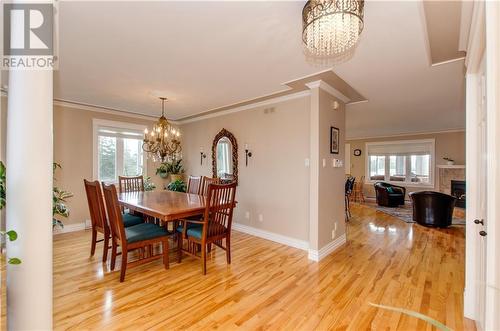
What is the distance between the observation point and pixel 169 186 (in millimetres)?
5277

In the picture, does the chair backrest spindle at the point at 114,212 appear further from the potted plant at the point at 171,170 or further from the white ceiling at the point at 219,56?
the potted plant at the point at 171,170

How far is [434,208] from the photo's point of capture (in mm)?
4824

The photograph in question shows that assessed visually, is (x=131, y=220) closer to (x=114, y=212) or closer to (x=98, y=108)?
(x=114, y=212)

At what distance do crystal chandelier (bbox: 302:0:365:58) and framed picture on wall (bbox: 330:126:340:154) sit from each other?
1852 millimetres

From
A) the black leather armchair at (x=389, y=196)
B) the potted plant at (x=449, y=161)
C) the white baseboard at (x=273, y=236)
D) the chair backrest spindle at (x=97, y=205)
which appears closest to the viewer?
the chair backrest spindle at (x=97, y=205)

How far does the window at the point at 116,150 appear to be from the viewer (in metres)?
4.61

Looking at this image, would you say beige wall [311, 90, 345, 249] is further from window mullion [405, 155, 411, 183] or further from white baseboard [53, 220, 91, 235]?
window mullion [405, 155, 411, 183]

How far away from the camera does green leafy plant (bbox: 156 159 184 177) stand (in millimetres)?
5427

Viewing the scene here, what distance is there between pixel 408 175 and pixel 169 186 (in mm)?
7583

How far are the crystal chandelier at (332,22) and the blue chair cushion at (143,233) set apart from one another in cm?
245

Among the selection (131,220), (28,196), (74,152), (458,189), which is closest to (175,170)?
(74,152)

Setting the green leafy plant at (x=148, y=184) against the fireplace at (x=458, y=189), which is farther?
the fireplace at (x=458, y=189)

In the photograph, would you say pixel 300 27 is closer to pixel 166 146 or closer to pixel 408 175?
pixel 166 146

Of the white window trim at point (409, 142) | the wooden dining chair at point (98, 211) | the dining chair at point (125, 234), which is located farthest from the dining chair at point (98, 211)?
the white window trim at point (409, 142)
